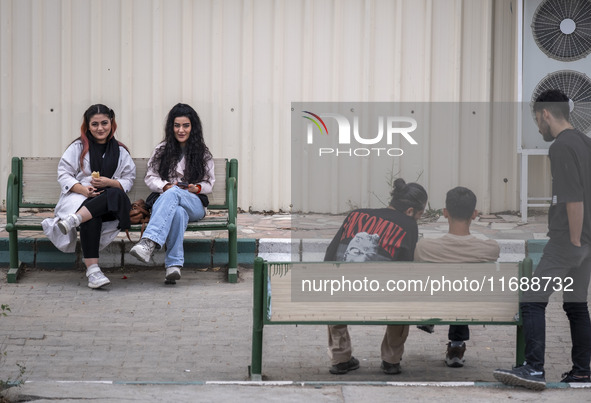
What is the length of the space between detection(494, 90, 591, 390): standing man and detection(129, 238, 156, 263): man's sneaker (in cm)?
330

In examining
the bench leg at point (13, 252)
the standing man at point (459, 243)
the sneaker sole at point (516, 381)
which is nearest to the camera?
the sneaker sole at point (516, 381)

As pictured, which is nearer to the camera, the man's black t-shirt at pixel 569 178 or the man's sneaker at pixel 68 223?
the man's black t-shirt at pixel 569 178

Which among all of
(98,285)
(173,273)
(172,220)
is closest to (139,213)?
(172,220)

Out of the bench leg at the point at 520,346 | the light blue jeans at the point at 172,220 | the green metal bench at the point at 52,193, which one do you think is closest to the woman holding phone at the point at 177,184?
the light blue jeans at the point at 172,220

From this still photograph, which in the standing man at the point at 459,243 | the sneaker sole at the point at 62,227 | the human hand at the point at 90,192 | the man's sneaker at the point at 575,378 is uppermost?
the human hand at the point at 90,192

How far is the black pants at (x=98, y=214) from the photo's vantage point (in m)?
7.52

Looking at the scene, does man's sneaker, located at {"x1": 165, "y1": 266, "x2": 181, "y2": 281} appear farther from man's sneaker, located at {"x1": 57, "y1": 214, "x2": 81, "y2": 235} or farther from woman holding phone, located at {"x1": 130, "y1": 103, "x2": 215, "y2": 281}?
man's sneaker, located at {"x1": 57, "y1": 214, "x2": 81, "y2": 235}

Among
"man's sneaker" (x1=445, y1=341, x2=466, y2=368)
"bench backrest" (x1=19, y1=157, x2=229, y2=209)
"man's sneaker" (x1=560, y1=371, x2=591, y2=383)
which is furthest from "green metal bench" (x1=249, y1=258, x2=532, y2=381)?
"bench backrest" (x1=19, y1=157, x2=229, y2=209)

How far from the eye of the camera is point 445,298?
197 inches

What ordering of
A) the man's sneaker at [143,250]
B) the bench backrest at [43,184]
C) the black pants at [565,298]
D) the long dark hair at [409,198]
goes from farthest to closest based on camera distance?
1. the bench backrest at [43,184]
2. the man's sneaker at [143,250]
3. the long dark hair at [409,198]
4. the black pants at [565,298]

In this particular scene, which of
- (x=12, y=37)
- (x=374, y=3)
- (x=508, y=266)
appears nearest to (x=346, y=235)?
(x=508, y=266)

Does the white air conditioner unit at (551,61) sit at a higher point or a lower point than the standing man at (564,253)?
higher

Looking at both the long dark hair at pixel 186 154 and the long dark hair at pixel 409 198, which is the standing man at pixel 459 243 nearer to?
the long dark hair at pixel 409 198

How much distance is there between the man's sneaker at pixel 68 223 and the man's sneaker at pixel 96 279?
0.37 metres
